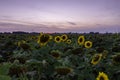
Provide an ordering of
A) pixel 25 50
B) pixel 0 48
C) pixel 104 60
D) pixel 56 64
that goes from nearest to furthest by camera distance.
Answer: pixel 56 64 < pixel 104 60 < pixel 25 50 < pixel 0 48

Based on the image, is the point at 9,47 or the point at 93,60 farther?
the point at 9,47

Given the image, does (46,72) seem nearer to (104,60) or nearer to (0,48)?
(104,60)

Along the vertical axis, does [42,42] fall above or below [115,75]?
above

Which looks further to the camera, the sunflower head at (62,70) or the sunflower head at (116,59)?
the sunflower head at (116,59)

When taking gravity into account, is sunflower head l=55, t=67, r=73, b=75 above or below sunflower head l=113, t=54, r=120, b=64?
below

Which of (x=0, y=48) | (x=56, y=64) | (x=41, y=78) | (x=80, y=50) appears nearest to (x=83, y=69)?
(x=56, y=64)

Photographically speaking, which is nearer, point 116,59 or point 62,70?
point 62,70

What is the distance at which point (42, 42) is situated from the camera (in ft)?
22.8

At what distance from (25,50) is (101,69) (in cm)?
189

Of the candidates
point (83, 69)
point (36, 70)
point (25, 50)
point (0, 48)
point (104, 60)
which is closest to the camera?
point (36, 70)

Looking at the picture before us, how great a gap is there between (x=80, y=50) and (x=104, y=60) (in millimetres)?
1087

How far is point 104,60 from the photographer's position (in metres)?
6.68

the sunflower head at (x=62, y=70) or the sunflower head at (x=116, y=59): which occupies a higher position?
the sunflower head at (x=116, y=59)

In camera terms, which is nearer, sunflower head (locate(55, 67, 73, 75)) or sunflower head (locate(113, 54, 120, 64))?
sunflower head (locate(55, 67, 73, 75))
